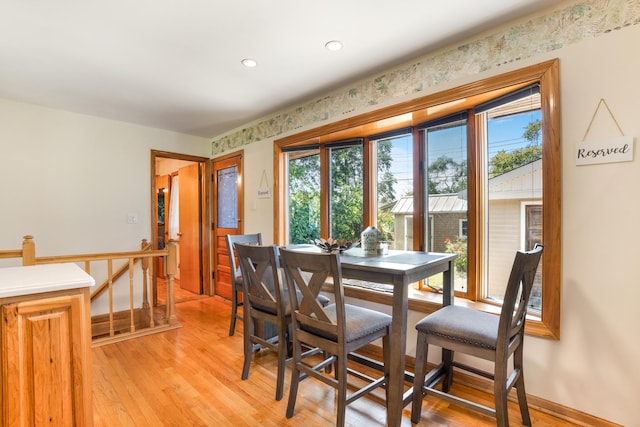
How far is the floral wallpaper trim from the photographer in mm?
1664

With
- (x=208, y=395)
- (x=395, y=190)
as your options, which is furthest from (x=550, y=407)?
(x=208, y=395)

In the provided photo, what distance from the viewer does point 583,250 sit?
172cm

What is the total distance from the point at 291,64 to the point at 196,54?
2.25 ft

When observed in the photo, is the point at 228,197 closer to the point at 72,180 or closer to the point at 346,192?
the point at 72,180

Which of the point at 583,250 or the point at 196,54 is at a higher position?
the point at 196,54

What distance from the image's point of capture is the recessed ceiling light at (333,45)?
2.13m

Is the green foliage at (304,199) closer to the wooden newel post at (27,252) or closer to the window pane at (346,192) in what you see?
the window pane at (346,192)

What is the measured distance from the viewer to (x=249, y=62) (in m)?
2.41

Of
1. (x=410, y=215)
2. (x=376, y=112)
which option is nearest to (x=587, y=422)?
(x=410, y=215)

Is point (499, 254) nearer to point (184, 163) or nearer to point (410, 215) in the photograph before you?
point (410, 215)

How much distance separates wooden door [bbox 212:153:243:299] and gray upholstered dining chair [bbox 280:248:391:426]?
8.48 feet

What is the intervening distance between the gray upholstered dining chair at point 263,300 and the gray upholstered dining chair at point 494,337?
81 cm

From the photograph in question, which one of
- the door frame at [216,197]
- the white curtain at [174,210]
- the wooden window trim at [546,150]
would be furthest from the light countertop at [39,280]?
the white curtain at [174,210]

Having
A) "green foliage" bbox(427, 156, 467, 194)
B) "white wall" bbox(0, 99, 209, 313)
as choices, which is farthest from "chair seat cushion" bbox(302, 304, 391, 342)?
"white wall" bbox(0, 99, 209, 313)
